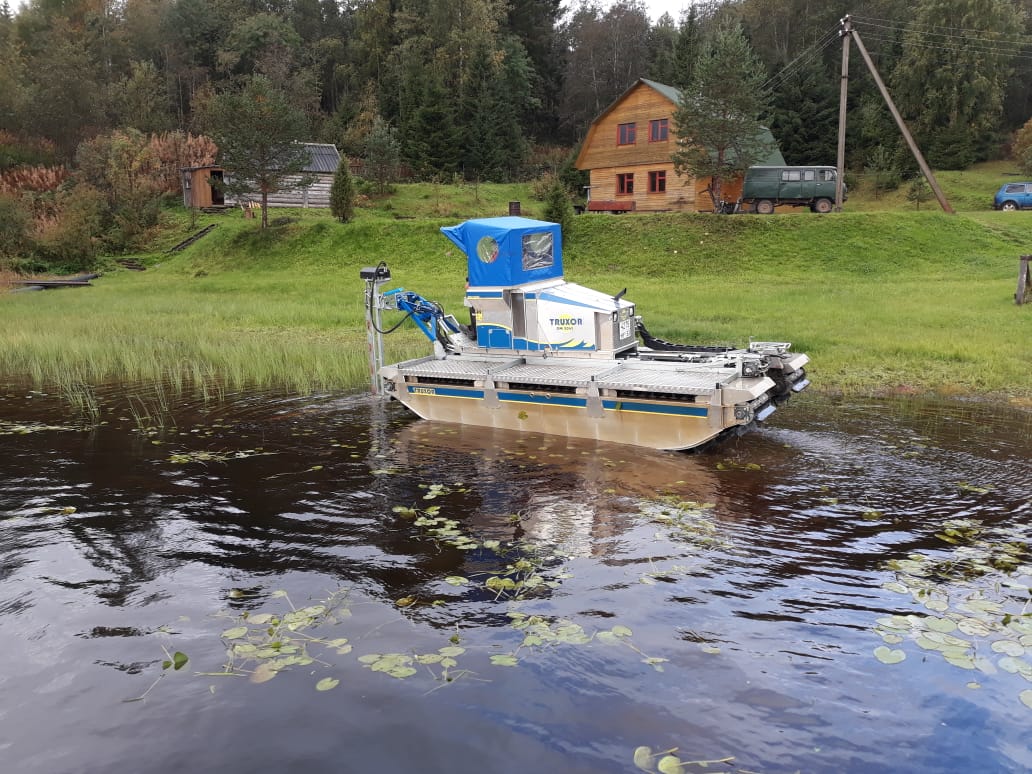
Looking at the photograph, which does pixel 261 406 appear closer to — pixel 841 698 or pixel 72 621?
pixel 72 621

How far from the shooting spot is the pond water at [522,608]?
4.88 metres

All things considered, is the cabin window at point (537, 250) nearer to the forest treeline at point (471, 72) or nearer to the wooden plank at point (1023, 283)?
the wooden plank at point (1023, 283)

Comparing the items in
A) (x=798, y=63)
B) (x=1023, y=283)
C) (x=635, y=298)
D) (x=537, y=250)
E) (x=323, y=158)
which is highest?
(x=798, y=63)

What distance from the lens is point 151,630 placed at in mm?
6164

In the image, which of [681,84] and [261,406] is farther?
[681,84]

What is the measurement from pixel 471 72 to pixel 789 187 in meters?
26.9

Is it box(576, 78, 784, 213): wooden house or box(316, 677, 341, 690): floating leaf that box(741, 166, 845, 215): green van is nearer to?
box(576, 78, 784, 213): wooden house

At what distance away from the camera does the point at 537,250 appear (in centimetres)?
1223

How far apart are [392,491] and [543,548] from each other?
7.69ft

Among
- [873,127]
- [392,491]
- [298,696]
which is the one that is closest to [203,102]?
[873,127]

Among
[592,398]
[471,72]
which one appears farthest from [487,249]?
[471,72]

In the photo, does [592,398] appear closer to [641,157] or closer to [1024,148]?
[641,157]

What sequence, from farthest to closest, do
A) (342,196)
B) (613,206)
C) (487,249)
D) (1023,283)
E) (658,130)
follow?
1. (613,206)
2. (658,130)
3. (342,196)
4. (1023,283)
5. (487,249)

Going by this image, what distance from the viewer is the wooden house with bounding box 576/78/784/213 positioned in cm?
3697
